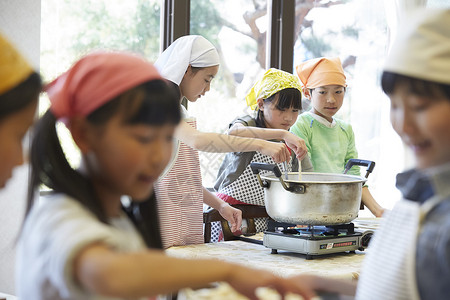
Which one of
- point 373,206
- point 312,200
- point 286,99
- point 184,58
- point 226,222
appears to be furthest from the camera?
point 373,206

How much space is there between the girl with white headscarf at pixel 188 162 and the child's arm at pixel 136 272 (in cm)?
131

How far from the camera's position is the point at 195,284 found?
0.77 metres

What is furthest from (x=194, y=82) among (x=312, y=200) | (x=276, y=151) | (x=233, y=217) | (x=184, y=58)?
(x=312, y=200)

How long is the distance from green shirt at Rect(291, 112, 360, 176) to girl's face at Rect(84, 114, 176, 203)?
1.96 metres

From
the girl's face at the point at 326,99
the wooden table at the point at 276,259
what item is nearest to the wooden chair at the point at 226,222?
the wooden table at the point at 276,259

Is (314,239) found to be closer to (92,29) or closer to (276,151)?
(276,151)

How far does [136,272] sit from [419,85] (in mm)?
461

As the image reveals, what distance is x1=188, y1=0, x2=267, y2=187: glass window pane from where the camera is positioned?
3494 mm

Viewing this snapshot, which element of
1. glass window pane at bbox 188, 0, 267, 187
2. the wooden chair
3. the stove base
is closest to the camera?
the stove base

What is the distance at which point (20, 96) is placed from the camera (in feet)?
2.90

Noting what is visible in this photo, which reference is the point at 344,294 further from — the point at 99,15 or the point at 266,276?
the point at 99,15

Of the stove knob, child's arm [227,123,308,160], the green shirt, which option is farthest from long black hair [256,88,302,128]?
the stove knob

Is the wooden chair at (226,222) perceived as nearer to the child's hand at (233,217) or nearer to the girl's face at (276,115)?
the child's hand at (233,217)

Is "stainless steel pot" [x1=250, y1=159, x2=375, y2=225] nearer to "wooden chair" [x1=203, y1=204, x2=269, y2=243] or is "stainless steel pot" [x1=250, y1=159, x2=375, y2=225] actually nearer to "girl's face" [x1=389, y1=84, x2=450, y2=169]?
"wooden chair" [x1=203, y1=204, x2=269, y2=243]
